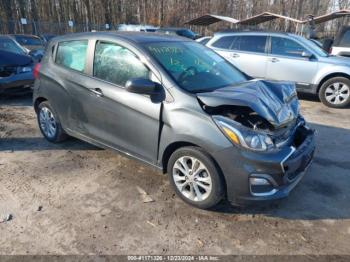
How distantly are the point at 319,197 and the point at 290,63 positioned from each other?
5.01 meters

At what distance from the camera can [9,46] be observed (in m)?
8.34

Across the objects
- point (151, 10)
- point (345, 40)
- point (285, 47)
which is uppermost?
point (151, 10)

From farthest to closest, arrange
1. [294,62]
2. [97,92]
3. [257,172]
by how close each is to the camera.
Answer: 1. [294,62]
2. [97,92]
3. [257,172]

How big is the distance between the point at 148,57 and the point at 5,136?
340 cm

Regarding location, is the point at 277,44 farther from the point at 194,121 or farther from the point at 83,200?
the point at 83,200

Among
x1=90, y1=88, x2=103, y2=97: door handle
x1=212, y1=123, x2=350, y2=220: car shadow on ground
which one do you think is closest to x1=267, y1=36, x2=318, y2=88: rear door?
x1=212, y1=123, x2=350, y2=220: car shadow on ground

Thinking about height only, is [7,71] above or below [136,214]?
above

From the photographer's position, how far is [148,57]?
3434 millimetres

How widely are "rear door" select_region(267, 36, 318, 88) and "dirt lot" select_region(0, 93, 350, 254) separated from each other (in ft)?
11.9

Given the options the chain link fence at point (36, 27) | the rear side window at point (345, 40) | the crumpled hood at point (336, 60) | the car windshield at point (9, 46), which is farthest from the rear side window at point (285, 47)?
the chain link fence at point (36, 27)

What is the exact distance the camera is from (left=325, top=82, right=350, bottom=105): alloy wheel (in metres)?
7.39

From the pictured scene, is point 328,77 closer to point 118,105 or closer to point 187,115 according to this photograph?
point 187,115

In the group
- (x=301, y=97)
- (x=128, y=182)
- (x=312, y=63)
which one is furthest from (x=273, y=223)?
(x=301, y=97)

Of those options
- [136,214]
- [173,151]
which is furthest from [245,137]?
[136,214]
